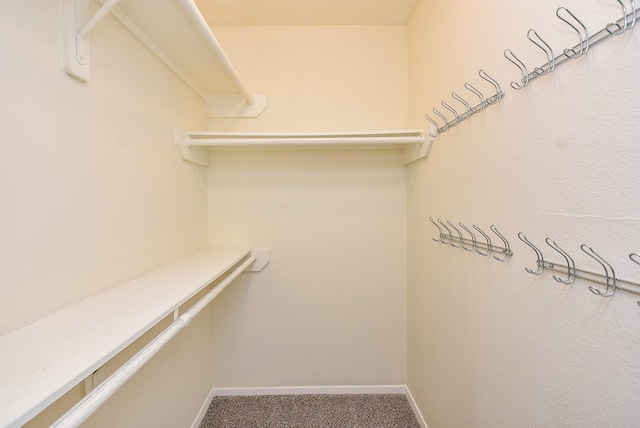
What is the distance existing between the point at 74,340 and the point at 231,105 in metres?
1.60

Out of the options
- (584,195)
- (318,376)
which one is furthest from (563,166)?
(318,376)

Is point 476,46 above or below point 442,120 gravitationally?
above

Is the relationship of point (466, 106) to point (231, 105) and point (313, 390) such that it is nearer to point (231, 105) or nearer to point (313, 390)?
point (231, 105)

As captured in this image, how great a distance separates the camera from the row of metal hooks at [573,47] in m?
0.55

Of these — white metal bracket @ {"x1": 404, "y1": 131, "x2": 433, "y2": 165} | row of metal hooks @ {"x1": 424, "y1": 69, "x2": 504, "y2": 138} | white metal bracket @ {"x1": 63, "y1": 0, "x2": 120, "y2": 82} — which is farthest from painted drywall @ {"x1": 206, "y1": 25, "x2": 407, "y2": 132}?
white metal bracket @ {"x1": 63, "y1": 0, "x2": 120, "y2": 82}

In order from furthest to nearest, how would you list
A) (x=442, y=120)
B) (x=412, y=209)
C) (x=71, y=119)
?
(x=412, y=209) < (x=442, y=120) < (x=71, y=119)

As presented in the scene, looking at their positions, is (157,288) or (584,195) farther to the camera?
(157,288)

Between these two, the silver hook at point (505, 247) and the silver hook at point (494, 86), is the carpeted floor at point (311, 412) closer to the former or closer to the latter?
the silver hook at point (505, 247)

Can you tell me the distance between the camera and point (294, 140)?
1.55m

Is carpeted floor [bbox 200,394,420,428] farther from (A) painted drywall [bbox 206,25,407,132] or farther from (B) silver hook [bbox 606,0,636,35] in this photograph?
(B) silver hook [bbox 606,0,636,35]

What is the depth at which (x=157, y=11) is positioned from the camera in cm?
104

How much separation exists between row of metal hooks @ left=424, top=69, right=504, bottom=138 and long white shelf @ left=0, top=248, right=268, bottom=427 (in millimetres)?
1190

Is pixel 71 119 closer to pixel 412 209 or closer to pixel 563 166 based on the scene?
pixel 563 166

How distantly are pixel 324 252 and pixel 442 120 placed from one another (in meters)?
1.07
